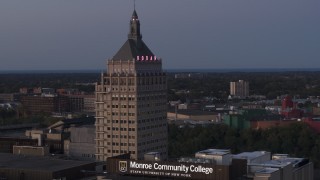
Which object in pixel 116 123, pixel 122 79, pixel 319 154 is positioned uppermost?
pixel 122 79

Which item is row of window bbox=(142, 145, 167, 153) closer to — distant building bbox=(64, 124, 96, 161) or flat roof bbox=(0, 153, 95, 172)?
distant building bbox=(64, 124, 96, 161)

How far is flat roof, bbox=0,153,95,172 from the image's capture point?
72.3 meters

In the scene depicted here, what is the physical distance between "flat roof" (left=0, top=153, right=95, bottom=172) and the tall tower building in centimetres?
1493

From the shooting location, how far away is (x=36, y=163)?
7531 centimetres

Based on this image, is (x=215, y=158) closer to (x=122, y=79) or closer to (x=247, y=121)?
(x=122, y=79)

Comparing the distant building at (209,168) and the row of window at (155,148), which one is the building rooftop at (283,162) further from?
Answer: the row of window at (155,148)

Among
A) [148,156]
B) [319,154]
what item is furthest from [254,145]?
[148,156]

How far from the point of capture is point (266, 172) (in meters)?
63.5

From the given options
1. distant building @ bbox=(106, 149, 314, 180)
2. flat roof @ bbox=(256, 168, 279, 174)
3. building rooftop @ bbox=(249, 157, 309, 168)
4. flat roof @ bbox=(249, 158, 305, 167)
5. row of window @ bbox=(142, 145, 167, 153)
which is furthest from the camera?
row of window @ bbox=(142, 145, 167, 153)

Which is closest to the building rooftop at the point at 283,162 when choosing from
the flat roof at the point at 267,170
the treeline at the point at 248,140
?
the flat roof at the point at 267,170

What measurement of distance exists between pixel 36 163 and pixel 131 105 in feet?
66.0

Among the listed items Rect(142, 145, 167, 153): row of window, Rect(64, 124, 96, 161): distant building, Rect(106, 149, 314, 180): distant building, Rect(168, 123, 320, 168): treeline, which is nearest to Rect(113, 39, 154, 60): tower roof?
Rect(142, 145, 167, 153): row of window

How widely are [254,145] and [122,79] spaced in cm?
4884

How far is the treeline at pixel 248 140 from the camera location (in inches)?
5084
